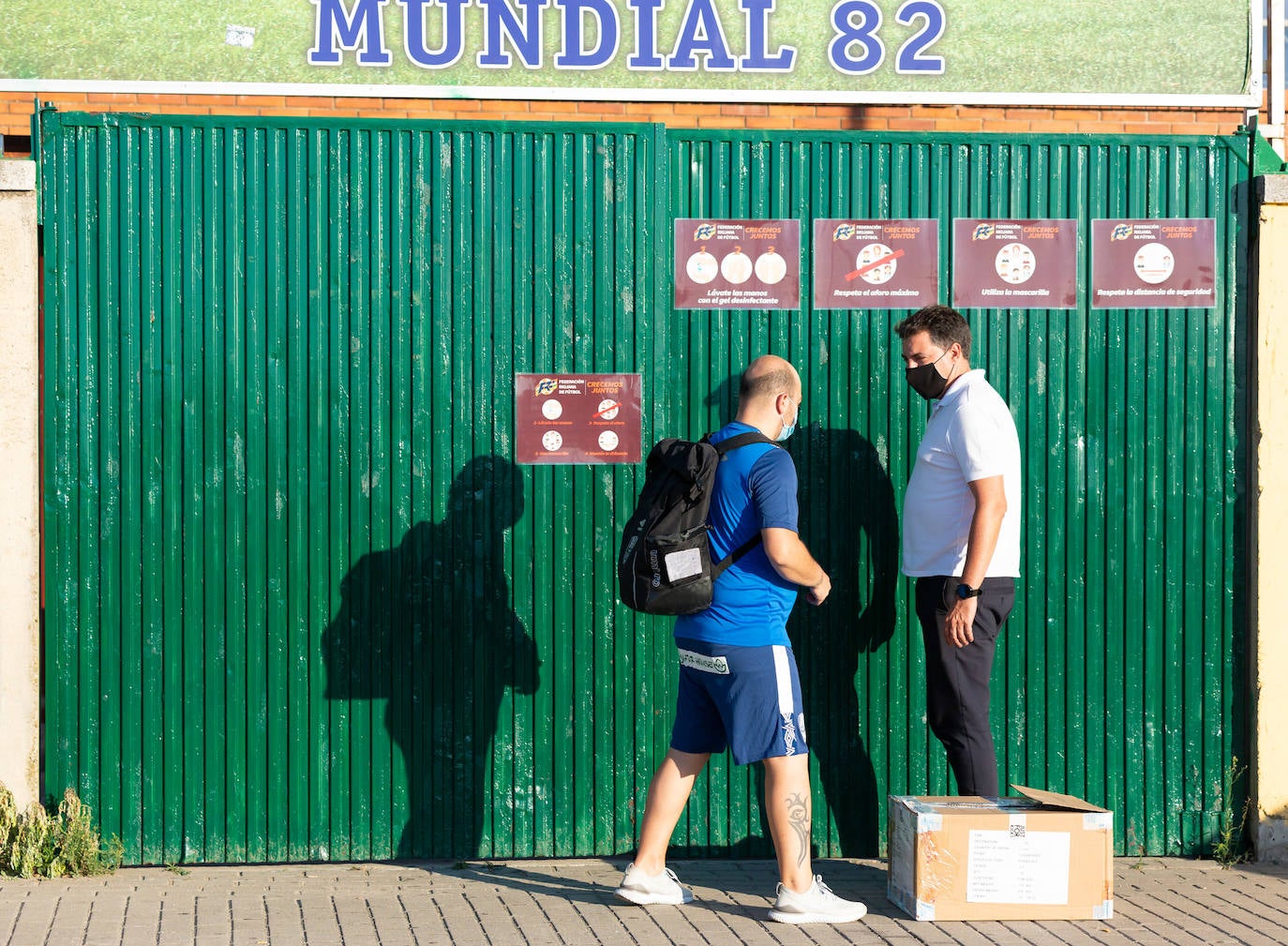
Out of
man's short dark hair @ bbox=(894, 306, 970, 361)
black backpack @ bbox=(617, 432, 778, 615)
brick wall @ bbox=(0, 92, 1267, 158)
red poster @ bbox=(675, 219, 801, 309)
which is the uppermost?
brick wall @ bbox=(0, 92, 1267, 158)

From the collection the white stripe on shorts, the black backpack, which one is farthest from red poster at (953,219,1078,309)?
the white stripe on shorts

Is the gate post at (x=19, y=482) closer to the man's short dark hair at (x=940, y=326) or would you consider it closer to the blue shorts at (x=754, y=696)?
the blue shorts at (x=754, y=696)

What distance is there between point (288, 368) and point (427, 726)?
154 centimetres

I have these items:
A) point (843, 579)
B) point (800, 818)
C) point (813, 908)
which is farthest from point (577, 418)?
point (813, 908)

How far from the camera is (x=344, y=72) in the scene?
6215 millimetres

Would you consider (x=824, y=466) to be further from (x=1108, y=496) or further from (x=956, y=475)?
(x=1108, y=496)

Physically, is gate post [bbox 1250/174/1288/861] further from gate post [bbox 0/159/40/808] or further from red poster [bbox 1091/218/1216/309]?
gate post [bbox 0/159/40/808]

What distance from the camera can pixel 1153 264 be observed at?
5.69 meters

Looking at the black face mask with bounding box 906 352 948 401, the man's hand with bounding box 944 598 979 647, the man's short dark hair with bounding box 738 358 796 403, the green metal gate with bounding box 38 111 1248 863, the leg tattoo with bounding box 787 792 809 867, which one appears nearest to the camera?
the leg tattoo with bounding box 787 792 809 867

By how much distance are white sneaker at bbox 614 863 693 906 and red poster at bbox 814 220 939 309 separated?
2356 millimetres

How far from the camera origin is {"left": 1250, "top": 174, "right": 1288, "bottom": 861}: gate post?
5.65 metres

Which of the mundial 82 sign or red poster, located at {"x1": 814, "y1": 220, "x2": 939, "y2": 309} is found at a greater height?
the mundial 82 sign

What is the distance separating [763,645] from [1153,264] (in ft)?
8.14

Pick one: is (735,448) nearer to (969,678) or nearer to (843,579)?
(843,579)
